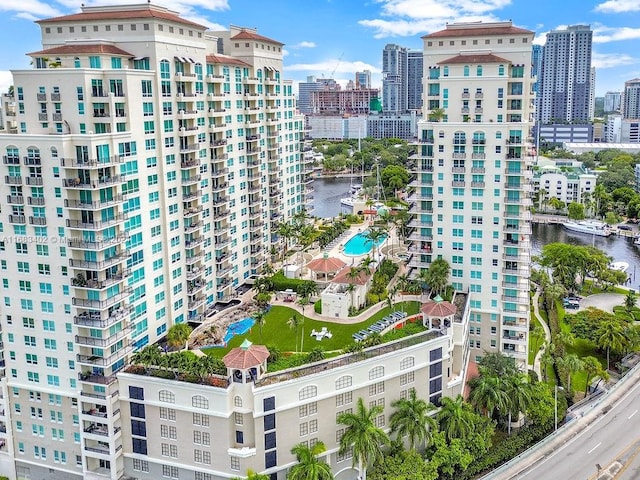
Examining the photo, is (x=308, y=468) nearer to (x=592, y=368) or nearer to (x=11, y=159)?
(x=11, y=159)

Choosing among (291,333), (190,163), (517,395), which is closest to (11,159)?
(190,163)

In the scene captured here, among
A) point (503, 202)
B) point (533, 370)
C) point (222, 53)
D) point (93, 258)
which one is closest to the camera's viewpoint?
point (93, 258)

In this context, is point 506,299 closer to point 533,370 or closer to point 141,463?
point 533,370

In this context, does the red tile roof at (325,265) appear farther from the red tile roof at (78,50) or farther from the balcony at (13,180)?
the balcony at (13,180)

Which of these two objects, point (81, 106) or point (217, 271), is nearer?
point (81, 106)

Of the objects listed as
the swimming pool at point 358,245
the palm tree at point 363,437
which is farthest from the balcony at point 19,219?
the swimming pool at point 358,245

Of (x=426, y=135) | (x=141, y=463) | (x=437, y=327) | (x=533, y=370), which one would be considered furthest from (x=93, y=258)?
(x=533, y=370)

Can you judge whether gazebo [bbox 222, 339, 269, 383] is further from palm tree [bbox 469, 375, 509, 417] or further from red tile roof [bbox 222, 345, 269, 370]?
palm tree [bbox 469, 375, 509, 417]
